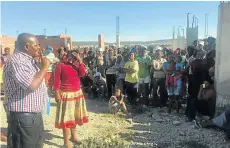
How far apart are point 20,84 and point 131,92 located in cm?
612

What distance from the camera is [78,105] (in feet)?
16.6

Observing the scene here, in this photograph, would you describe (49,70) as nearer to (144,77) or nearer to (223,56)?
(144,77)

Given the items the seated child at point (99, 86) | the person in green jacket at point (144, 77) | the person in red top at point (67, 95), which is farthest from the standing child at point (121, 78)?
the person in red top at point (67, 95)

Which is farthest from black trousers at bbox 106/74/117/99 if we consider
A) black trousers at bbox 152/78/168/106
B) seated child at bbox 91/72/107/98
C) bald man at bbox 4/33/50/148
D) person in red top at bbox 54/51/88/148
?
bald man at bbox 4/33/50/148

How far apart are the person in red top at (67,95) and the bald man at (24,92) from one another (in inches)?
72.4

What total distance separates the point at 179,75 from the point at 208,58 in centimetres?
86

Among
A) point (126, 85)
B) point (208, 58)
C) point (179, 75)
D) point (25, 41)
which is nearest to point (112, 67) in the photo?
point (126, 85)

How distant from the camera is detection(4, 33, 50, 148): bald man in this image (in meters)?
2.78

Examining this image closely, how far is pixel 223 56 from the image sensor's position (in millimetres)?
6609

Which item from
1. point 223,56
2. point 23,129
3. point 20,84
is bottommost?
point 23,129

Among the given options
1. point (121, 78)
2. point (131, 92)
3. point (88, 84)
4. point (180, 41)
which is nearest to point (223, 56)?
point (131, 92)

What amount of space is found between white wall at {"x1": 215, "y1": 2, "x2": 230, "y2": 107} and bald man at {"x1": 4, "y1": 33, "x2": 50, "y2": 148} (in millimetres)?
4744

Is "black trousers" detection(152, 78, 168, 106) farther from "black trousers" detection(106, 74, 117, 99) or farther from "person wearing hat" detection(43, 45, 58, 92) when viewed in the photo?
"person wearing hat" detection(43, 45, 58, 92)

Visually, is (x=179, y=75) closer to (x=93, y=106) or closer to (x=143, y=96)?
(x=143, y=96)
